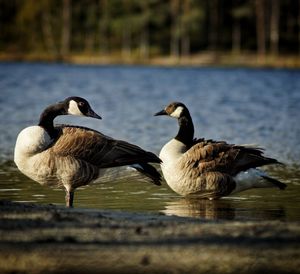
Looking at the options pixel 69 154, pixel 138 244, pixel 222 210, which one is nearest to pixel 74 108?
pixel 69 154

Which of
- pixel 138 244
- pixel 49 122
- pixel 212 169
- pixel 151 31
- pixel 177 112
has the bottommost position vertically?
pixel 138 244

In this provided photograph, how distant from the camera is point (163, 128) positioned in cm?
2327

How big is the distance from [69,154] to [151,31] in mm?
100287

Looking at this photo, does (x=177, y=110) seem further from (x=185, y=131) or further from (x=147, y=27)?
(x=147, y=27)

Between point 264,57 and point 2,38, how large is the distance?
4039cm

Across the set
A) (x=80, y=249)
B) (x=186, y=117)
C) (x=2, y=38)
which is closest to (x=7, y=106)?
(x=186, y=117)

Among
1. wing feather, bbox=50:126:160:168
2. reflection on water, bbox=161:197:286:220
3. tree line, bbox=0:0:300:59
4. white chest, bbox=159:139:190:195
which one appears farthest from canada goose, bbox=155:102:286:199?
tree line, bbox=0:0:300:59

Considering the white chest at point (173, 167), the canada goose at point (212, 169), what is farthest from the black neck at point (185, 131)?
the white chest at point (173, 167)

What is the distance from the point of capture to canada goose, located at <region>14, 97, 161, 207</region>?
32.4 feet

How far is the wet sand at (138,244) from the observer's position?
575 centimetres

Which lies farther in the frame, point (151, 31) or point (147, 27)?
point (151, 31)

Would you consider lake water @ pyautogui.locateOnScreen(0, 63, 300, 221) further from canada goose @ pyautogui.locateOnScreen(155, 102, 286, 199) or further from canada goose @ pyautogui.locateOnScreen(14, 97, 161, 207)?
canada goose @ pyautogui.locateOnScreen(14, 97, 161, 207)

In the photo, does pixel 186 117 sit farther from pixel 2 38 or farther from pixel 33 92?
pixel 2 38

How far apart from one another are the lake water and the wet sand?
2299 millimetres
